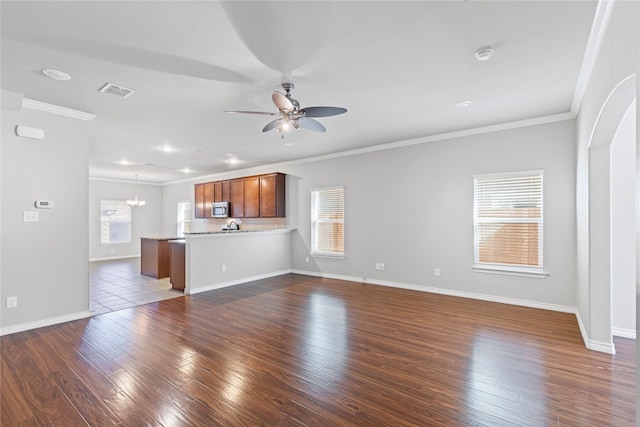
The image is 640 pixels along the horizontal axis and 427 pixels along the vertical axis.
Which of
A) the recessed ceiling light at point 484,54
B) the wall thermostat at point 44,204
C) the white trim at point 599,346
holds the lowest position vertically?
the white trim at point 599,346

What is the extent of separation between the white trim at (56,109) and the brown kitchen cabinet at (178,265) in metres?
2.54

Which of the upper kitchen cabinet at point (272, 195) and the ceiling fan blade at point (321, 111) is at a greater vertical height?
the ceiling fan blade at point (321, 111)

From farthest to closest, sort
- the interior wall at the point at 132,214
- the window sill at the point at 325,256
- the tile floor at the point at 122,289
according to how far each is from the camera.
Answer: the interior wall at the point at 132,214
the window sill at the point at 325,256
the tile floor at the point at 122,289

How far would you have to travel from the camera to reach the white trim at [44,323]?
11.0 ft

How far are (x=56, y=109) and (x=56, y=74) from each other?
114 cm

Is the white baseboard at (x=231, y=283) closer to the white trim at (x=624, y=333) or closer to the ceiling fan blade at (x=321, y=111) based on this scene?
the ceiling fan blade at (x=321, y=111)

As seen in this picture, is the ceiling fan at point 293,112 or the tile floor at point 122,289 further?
the tile floor at point 122,289

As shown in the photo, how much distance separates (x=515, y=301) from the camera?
434 cm

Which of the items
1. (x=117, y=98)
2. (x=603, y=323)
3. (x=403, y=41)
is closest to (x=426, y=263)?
(x=603, y=323)

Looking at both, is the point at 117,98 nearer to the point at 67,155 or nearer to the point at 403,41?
the point at 67,155

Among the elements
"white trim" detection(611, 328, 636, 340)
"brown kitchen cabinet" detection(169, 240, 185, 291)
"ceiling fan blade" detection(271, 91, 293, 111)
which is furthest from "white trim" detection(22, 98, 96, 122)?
"white trim" detection(611, 328, 636, 340)

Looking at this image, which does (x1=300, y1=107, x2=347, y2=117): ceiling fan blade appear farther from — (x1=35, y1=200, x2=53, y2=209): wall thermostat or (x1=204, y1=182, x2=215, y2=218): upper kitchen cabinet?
(x1=204, y1=182, x2=215, y2=218): upper kitchen cabinet

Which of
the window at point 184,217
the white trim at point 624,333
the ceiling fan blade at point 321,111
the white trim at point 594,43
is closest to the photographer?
the white trim at point 594,43

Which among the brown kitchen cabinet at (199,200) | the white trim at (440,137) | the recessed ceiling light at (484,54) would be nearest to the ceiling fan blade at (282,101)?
the recessed ceiling light at (484,54)
